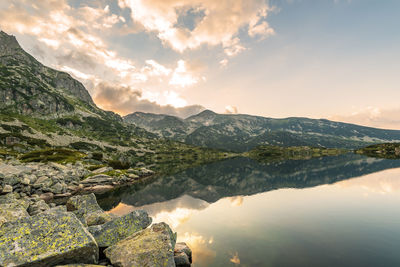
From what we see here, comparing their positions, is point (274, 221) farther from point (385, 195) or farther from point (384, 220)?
point (385, 195)

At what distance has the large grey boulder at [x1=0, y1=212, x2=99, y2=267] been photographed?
9.09 meters

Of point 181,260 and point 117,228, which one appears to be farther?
point 181,260

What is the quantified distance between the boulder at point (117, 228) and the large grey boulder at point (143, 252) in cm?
168

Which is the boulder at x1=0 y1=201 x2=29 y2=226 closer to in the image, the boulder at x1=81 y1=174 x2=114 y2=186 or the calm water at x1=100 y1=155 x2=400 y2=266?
the calm water at x1=100 y1=155 x2=400 y2=266

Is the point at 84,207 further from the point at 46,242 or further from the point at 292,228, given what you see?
the point at 292,228

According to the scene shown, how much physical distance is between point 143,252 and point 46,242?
5.31m

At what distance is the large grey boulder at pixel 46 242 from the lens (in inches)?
358

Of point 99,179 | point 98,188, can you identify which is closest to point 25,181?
point 98,188

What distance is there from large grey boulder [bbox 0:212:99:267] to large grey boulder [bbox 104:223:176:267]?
152 cm

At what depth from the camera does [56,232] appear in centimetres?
1047

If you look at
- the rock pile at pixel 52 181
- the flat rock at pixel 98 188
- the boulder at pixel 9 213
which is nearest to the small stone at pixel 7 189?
the rock pile at pixel 52 181

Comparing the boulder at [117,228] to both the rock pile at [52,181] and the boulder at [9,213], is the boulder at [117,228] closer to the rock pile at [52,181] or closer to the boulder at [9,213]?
the boulder at [9,213]

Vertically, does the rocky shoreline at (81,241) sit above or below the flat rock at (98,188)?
above

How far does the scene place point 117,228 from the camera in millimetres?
15656
